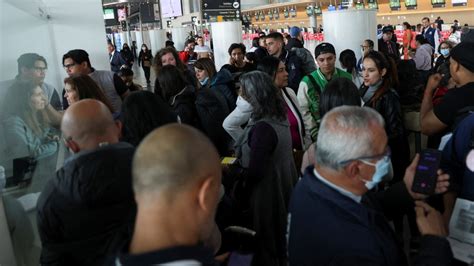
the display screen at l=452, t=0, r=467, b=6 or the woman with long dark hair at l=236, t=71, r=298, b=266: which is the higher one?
the display screen at l=452, t=0, r=467, b=6

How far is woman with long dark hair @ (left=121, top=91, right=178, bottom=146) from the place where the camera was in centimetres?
254

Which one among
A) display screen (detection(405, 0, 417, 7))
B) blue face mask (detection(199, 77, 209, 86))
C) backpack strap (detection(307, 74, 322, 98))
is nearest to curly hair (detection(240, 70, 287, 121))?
backpack strap (detection(307, 74, 322, 98))

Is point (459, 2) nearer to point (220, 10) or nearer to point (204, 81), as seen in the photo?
point (220, 10)

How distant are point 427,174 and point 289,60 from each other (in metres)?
4.28

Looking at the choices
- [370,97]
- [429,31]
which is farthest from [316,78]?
[429,31]

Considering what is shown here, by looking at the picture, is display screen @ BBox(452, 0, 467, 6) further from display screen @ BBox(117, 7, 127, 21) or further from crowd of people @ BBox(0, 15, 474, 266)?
display screen @ BBox(117, 7, 127, 21)

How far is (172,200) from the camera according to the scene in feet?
3.78

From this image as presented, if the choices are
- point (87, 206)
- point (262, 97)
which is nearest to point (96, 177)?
point (87, 206)

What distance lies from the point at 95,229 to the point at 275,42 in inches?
189

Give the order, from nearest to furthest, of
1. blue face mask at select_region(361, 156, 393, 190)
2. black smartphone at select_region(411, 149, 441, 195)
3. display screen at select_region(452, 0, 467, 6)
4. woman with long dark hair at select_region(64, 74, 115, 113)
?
blue face mask at select_region(361, 156, 393, 190) → black smartphone at select_region(411, 149, 441, 195) → woman with long dark hair at select_region(64, 74, 115, 113) → display screen at select_region(452, 0, 467, 6)

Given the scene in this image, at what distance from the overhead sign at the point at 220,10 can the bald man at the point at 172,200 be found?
469 inches

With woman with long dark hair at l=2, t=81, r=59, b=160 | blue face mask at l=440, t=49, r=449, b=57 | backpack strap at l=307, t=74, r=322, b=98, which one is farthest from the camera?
blue face mask at l=440, t=49, r=449, b=57

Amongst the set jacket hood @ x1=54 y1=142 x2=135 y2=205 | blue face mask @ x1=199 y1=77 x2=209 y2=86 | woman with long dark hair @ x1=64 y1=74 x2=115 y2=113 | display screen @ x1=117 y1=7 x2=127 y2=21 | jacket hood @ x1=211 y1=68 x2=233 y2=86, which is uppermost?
display screen @ x1=117 y1=7 x2=127 y2=21

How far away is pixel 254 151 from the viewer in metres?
2.81
